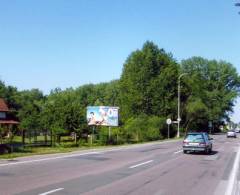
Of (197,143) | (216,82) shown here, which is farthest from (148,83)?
(197,143)

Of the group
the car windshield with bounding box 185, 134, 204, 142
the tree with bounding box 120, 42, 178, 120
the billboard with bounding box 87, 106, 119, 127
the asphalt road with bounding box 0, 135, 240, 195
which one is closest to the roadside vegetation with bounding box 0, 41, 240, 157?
the tree with bounding box 120, 42, 178, 120

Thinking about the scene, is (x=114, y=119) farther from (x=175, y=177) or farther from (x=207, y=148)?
(x=175, y=177)

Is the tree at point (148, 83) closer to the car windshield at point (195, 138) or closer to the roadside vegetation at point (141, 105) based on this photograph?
the roadside vegetation at point (141, 105)

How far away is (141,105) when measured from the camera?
82.1 metres

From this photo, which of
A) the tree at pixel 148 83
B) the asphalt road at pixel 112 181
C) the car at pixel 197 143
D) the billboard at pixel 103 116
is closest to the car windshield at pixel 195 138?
the car at pixel 197 143

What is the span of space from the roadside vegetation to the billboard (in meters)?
1.21

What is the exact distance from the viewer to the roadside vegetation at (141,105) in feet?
143

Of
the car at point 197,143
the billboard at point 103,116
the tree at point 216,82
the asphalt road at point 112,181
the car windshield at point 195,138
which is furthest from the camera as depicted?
the tree at point 216,82

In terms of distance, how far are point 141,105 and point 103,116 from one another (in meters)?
32.9

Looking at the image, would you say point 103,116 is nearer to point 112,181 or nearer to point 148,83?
point 148,83

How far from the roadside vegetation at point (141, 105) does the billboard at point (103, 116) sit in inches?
47.8

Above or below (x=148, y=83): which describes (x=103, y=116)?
below

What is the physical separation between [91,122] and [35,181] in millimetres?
34667

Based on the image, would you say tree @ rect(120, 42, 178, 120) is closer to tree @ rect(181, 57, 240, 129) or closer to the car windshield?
tree @ rect(181, 57, 240, 129)
